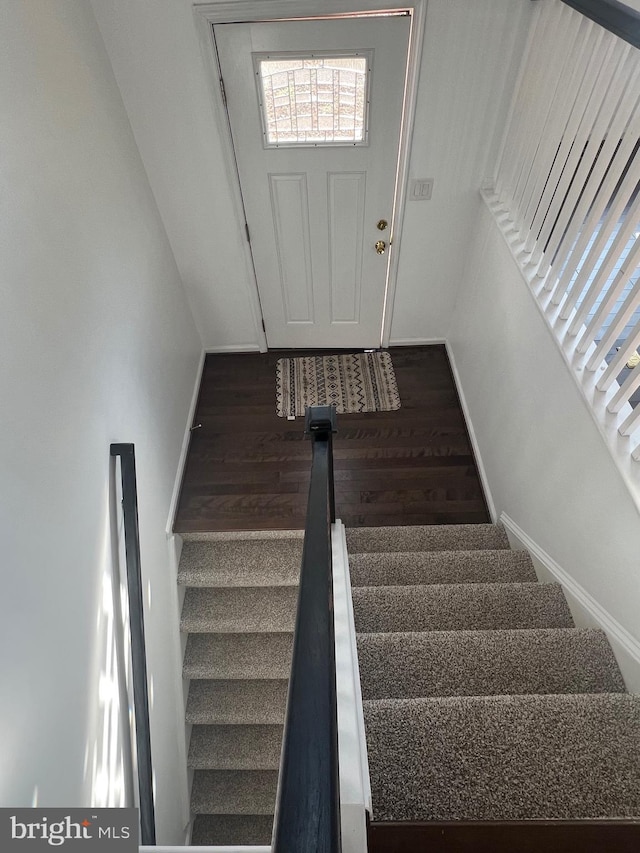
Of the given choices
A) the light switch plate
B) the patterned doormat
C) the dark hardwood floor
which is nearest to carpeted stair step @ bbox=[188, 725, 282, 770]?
the dark hardwood floor

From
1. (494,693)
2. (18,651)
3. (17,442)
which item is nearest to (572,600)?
(494,693)

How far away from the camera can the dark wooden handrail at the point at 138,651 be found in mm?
1847

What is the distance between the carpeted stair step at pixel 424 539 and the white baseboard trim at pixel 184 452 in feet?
3.14

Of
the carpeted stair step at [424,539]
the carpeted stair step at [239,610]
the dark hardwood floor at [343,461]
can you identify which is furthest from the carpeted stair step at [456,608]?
the dark hardwood floor at [343,461]

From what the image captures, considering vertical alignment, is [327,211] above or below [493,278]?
above

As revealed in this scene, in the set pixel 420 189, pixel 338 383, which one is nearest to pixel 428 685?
pixel 338 383

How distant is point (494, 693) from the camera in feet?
4.57

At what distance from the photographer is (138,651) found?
1868 mm

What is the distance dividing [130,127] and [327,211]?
110 centimetres

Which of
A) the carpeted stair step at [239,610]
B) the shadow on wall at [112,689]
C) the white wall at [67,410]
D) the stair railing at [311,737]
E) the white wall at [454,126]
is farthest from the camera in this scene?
the carpeted stair step at [239,610]

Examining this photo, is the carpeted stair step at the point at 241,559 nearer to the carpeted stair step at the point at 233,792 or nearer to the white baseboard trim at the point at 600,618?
the carpeted stair step at the point at 233,792

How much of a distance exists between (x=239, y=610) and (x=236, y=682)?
370mm

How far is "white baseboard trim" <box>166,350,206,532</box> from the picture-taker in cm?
267

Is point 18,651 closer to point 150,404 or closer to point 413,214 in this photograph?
point 150,404
